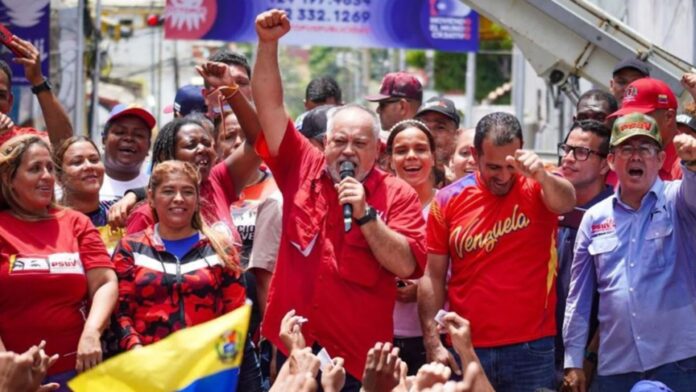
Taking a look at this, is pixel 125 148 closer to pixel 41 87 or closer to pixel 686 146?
pixel 41 87

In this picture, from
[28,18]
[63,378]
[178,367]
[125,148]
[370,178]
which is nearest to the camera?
[178,367]

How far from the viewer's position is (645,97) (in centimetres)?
789

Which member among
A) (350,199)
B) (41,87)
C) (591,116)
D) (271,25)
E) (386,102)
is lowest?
(350,199)

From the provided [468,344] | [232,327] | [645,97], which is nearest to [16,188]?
[232,327]

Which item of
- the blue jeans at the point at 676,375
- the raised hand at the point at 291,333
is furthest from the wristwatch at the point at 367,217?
the blue jeans at the point at 676,375

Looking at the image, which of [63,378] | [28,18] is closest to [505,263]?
[63,378]

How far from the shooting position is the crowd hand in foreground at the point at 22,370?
18.0 feet

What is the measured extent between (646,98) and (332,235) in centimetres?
A: 233

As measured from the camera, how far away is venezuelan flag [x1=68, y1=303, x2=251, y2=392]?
202 inches

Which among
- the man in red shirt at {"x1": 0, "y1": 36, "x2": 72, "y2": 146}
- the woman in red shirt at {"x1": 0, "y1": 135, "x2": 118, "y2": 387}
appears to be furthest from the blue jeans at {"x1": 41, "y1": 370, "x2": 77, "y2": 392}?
the man in red shirt at {"x1": 0, "y1": 36, "x2": 72, "y2": 146}

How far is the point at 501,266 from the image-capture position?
23.2 ft

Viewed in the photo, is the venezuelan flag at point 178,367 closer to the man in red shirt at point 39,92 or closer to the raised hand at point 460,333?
the raised hand at point 460,333

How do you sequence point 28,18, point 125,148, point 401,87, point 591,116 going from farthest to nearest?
point 28,18
point 401,87
point 591,116
point 125,148

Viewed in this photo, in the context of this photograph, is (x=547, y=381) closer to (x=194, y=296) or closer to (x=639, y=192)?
(x=639, y=192)
